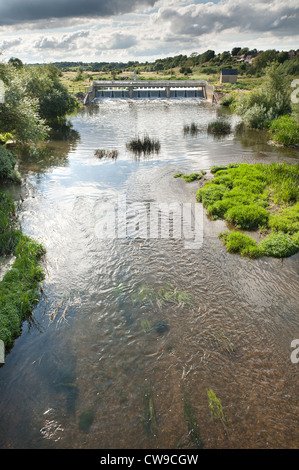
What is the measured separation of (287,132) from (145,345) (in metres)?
29.8

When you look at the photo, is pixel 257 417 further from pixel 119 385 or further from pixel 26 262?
pixel 26 262

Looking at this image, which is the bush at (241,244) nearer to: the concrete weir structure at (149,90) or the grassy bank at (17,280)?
the grassy bank at (17,280)

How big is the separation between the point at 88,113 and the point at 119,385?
5170cm

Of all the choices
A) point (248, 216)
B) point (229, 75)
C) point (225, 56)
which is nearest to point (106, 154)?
point (248, 216)

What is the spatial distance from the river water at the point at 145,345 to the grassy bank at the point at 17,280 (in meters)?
0.39

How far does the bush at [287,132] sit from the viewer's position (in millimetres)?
30422

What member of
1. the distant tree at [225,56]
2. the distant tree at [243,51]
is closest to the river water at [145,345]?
the distant tree at [225,56]

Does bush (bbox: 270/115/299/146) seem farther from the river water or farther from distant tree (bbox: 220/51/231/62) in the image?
distant tree (bbox: 220/51/231/62)

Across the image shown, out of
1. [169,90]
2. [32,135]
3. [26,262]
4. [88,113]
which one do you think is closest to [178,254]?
[26,262]

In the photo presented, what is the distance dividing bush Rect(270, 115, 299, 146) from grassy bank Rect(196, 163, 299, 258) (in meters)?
9.55

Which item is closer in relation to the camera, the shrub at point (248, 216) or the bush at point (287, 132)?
the shrub at point (248, 216)

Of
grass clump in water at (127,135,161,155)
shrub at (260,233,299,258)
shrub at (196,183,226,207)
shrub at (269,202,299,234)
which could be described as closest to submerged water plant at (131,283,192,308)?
shrub at (260,233,299,258)

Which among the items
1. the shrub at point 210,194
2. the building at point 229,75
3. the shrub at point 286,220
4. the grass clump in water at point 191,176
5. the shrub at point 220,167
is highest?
the building at point 229,75

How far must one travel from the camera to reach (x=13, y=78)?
2355 centimetres
